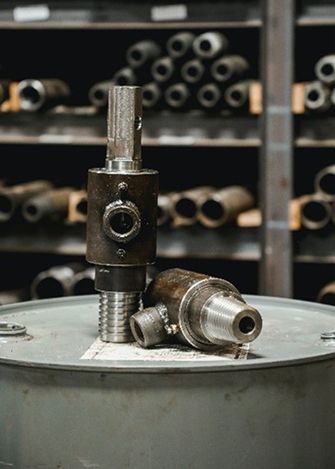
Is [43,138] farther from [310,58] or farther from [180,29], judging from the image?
[310,58]

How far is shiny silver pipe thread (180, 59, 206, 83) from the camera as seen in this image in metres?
3.83

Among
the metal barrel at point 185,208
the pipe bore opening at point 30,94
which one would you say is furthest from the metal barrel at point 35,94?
the metal barrel at point 185,208

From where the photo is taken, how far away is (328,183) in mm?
3740

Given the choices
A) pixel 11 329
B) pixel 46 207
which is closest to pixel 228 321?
pixel 11 329

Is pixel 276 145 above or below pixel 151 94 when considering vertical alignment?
below

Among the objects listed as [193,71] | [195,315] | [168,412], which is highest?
[193,71]

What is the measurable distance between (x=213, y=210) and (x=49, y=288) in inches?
30.2

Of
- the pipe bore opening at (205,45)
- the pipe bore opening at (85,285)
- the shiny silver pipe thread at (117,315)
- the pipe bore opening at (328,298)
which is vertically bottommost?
the pipe bore opening at (328,298)

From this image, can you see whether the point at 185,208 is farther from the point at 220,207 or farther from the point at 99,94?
the point at 99,94

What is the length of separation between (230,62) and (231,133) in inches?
11.0

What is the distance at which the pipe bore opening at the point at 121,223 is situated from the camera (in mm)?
1587

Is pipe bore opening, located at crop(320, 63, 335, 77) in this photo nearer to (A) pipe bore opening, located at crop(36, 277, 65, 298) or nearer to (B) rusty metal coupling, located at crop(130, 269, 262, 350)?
(A) pipe bore opening, located at crop(36, 277, 65, 298)

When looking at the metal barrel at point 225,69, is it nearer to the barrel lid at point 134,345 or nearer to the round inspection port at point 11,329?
the barrel lid at point 134,345

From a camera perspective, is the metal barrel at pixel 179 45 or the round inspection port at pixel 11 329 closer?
the round inspection port at pixel 11 329
